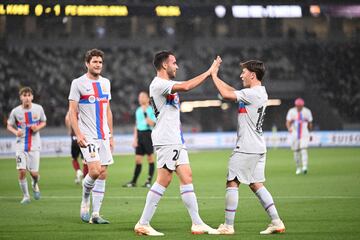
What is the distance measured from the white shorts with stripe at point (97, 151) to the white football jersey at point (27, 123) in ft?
14.5

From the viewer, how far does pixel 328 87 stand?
51.2 meters

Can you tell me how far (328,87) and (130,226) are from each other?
4071 centimetres

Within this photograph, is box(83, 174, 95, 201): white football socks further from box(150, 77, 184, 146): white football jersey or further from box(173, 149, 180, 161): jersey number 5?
box(173, 149, 180, 161): jersey number 5

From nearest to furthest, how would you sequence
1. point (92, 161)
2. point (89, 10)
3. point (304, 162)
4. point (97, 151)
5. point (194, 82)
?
1. point (194, 82)
2. point (92, 161)
3. point (97, 151)
4. point (304, 162)
5. point (89, 10)

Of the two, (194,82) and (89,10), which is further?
(89,10)

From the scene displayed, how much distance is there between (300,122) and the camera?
25.1m

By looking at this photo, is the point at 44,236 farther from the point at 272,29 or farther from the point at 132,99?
the point at 272,29

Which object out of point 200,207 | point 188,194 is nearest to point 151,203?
point 188,194

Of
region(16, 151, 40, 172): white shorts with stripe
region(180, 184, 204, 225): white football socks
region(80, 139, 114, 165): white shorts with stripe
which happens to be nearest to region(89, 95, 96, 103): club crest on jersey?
region(80, 139, 114, 165): white shorts with stripe

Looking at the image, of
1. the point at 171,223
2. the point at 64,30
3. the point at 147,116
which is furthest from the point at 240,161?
the point at 64,30

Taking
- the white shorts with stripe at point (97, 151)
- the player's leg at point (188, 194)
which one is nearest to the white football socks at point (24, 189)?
the white shorts with stripe at point (97, 151)

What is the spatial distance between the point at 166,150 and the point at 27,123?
248 inches

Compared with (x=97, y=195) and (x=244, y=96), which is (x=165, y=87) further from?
(x=97, y=195)

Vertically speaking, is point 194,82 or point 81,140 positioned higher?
point 194,82
